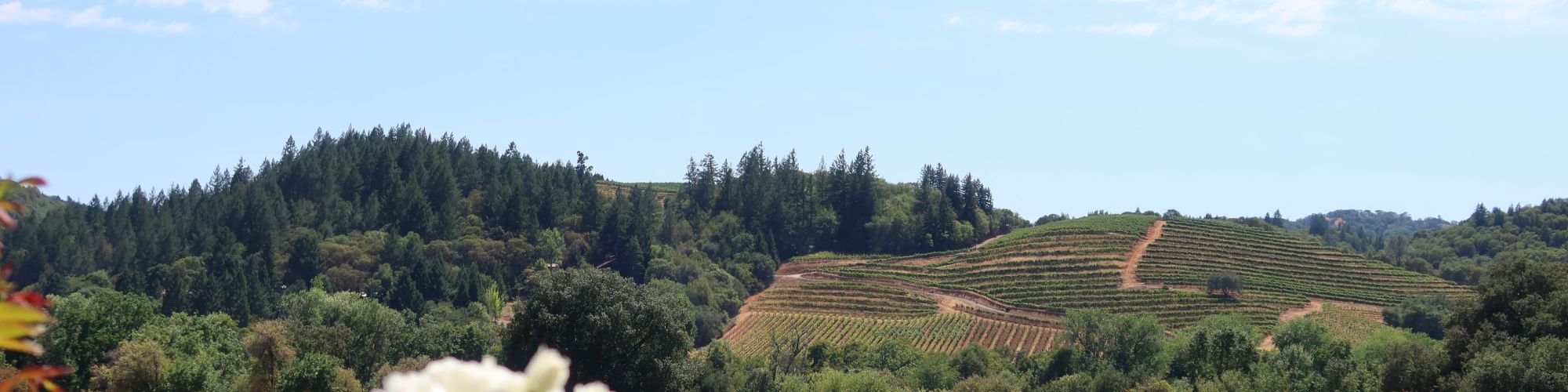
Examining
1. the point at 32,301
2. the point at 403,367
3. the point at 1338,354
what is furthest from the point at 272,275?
the point at 32,301

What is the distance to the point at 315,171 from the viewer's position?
398ft

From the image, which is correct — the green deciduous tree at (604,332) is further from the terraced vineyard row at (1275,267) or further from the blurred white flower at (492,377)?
the terraced vineyard row at (1275,267)

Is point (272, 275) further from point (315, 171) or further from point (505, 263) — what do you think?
point (315, 171)

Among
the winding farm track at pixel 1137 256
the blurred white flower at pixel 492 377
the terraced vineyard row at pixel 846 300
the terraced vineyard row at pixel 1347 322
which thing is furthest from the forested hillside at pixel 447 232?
the blurred white flower at pixel 492 377

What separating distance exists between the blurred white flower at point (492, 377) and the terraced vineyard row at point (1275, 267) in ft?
323

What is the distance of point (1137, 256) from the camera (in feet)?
348

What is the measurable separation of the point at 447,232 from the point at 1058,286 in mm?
54185

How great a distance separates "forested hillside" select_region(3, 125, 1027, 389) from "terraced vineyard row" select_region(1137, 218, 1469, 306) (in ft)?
70.7

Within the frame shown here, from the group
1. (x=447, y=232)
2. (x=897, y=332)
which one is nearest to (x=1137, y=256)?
(x=897, y=332)

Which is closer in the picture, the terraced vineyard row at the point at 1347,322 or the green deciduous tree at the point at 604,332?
the green deciduous tree at the point at 604,332

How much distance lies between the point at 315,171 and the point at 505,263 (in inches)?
1249

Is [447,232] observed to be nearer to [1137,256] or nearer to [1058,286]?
[1058,286]

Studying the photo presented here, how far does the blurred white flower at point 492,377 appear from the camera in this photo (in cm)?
264

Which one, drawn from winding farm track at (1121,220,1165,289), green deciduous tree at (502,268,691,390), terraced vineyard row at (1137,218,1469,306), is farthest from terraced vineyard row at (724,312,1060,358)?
green deciduous tree at (502,268,691,390)
